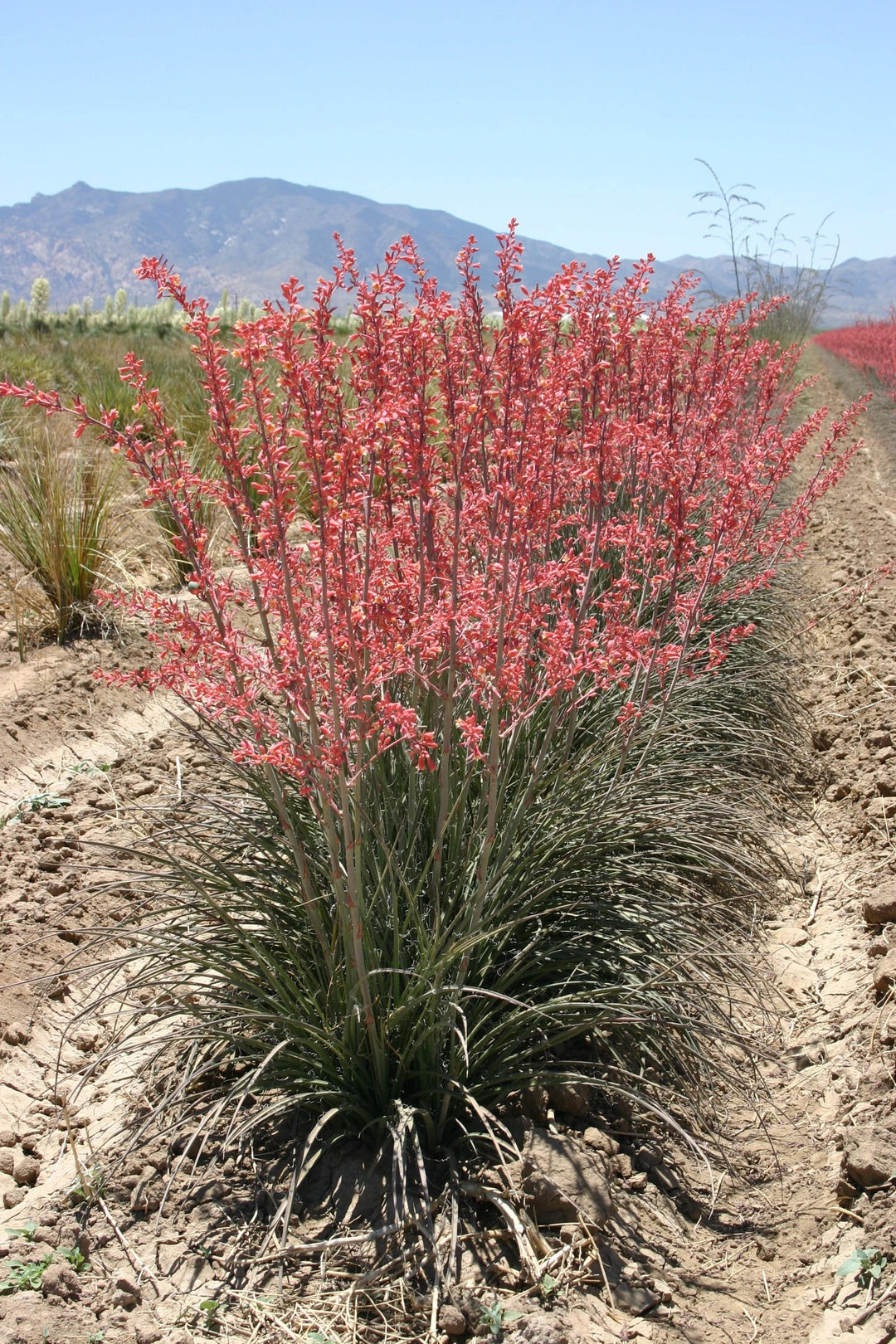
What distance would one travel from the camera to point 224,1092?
286 centimetres

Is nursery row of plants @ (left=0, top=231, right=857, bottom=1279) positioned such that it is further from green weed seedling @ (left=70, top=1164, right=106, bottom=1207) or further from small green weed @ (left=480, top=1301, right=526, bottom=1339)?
small green weed @ (left=480, top=1301, right=526, bottom=1339)

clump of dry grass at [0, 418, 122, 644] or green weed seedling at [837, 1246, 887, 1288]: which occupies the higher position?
clump of dry grass at [0, 418, 122, 644]

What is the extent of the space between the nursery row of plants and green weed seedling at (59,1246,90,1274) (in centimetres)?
37

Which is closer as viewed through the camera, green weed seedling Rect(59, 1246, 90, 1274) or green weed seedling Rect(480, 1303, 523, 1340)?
green weed seedling Rect(480, 1303, 523, 1340)

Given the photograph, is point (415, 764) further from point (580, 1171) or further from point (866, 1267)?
point (866, 1267)

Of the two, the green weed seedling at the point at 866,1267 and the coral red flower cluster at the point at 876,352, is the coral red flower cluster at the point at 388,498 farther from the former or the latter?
the coral red flower cluster at the point at 876,352


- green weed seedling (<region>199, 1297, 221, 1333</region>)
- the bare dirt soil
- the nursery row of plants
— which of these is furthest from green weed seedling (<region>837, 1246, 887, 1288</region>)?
green weed seedling (<region>199, 1297, 221, 1333</region>)

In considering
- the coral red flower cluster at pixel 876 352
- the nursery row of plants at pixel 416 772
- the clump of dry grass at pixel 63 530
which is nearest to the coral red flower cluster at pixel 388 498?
the nursery row of plants at pixel 416 772

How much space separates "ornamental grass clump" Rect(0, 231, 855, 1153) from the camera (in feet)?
8.09

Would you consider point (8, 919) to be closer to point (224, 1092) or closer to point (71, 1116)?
point (71, 1116)

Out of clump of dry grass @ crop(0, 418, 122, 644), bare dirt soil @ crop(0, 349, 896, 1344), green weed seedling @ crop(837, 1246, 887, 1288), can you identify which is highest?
clump of dry grass @ crop(0, 418, 122, 644)

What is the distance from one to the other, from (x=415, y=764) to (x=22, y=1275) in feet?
5.36

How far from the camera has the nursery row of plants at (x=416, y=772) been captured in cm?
247

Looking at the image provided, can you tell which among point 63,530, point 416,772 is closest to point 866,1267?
point 416,772
